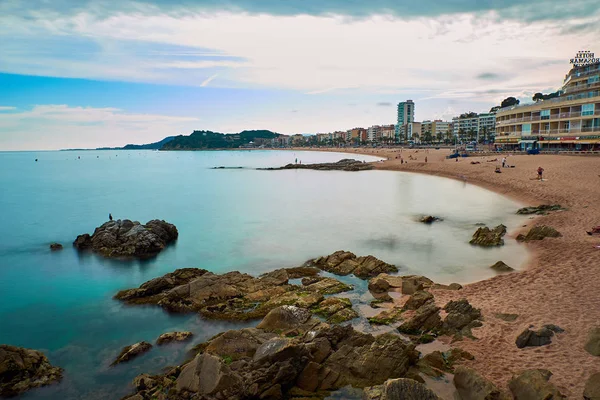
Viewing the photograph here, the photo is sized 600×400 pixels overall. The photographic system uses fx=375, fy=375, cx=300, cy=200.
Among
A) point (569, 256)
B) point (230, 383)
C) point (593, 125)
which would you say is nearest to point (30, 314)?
point (230, 383)

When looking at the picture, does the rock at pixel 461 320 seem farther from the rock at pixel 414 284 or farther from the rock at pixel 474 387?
the rock at pixel 414 284

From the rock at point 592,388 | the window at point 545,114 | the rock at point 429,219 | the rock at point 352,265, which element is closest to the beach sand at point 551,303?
the rock at point 592,388

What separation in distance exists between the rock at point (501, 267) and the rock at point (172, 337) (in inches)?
554

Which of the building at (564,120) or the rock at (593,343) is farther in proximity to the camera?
the building at (564,120)

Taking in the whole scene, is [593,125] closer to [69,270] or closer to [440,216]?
[440,216]

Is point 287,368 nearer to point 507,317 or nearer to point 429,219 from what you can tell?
point 507,317

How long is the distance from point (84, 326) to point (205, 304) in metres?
4.83

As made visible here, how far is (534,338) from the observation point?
1023 centimetres

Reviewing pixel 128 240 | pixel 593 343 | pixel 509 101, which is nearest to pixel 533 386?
pixel 593 343

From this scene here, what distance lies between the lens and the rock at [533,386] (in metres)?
7.69

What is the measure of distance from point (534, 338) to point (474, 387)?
9.89ft

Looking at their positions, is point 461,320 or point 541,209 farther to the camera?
point 541,209

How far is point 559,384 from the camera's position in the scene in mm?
8375

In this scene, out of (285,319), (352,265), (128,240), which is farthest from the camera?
(128,240)
